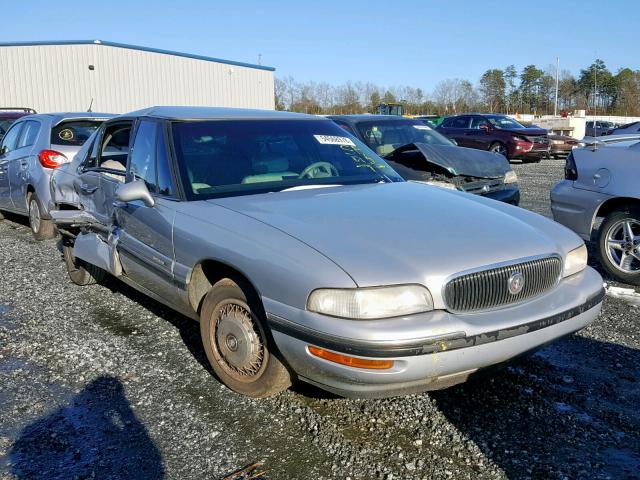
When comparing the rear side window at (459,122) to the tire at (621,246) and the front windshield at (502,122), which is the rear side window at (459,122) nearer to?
the front windshield at (502,122)

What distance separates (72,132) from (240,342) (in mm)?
5760

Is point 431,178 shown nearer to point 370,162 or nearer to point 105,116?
point 370,162

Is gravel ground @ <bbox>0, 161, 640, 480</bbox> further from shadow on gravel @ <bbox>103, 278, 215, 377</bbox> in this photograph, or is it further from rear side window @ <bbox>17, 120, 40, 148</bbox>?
rear side window @ <bbox>17, 120, 40, 148</bbox>

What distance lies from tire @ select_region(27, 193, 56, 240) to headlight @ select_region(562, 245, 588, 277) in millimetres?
6491

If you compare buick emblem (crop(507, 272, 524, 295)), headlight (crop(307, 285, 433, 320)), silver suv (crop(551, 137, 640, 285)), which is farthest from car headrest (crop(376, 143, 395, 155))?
headlight (crop(307, 285, 433, 320))

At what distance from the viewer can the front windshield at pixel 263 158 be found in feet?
12.7

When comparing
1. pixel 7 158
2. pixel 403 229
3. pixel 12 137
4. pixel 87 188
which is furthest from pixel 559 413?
pixel 12 137

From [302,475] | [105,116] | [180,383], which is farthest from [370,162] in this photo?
[105,116]

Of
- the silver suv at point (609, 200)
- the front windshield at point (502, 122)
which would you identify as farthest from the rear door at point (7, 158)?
the front windshield at point (502, 122)

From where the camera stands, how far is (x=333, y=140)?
4492 mm

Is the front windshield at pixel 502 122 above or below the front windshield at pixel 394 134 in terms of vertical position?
above

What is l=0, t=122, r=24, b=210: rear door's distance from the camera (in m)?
8.58

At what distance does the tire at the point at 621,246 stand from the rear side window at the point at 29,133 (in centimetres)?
681

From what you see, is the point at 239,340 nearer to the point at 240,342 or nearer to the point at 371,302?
the point at 240,342
